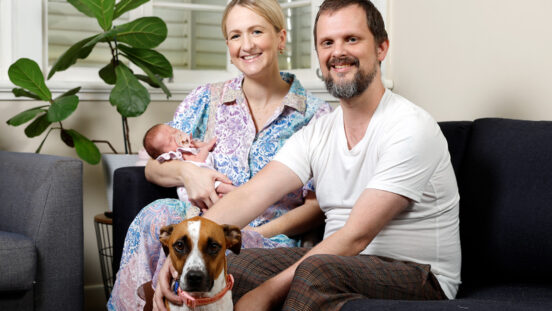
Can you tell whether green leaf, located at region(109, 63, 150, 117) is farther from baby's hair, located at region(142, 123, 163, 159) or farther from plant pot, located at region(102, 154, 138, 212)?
baby's hair, located at region(142, 123, 163, 159)

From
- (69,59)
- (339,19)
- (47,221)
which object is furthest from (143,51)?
(339,19)

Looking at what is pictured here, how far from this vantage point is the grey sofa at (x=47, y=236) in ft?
7.50

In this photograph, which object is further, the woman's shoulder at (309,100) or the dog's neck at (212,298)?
the woman's shoulder at (309,100)

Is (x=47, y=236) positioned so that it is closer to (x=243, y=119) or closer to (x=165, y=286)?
(x=243, y=119)

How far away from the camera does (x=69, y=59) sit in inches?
113

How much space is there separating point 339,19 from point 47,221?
1370 mm

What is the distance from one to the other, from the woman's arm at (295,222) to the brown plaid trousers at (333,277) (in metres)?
0.28

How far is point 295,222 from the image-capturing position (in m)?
2.04

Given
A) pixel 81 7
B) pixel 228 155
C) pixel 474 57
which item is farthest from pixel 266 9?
pixel 81 7

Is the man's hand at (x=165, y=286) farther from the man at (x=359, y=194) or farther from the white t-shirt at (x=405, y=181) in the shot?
the white t-shirt at (x=405, y=181)

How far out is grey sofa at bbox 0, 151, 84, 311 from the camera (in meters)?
2.29

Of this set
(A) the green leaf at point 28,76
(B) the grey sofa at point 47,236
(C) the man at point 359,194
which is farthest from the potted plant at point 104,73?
(C) the man at point 359,194

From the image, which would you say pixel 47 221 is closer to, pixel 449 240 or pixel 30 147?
pixel 30 147

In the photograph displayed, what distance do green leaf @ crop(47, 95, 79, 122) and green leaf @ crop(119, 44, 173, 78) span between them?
0.34m
